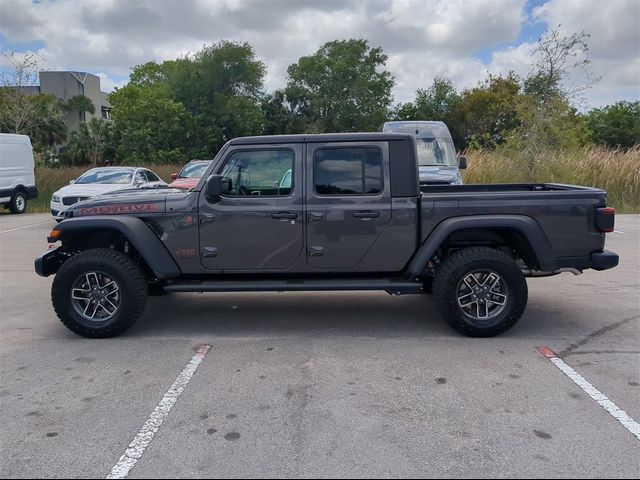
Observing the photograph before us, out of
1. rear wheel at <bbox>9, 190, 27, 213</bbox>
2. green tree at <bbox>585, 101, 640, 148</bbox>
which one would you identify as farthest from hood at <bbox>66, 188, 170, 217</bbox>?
green tree at <bbox>585, 101, 640, 148</bbox>

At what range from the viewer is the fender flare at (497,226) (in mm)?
5152

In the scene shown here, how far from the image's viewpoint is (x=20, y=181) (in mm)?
17906

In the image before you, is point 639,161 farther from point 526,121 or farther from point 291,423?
point 291,423

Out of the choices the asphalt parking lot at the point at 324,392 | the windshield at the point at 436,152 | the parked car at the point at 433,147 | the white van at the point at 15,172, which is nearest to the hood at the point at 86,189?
the white van at the point at 15,172

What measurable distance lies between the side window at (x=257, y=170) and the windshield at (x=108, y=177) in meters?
10.5

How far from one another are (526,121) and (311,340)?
1645cm

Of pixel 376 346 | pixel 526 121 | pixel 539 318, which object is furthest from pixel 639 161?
pixel 376 346

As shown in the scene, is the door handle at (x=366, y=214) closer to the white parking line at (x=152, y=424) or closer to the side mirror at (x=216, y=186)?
the side mirror at (x=216, y=186)

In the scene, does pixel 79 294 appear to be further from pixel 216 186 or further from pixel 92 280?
pixel 216 186

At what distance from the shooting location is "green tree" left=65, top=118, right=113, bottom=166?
37.9 meters

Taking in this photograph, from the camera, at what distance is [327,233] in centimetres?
534

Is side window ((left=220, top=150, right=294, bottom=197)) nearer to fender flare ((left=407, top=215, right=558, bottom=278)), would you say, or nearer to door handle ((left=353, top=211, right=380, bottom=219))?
door handle ((left=353, top=211, right=380, bottom=219))

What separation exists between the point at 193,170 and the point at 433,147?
6374 millimetres

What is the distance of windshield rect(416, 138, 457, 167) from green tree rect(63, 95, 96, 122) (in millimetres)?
57991
